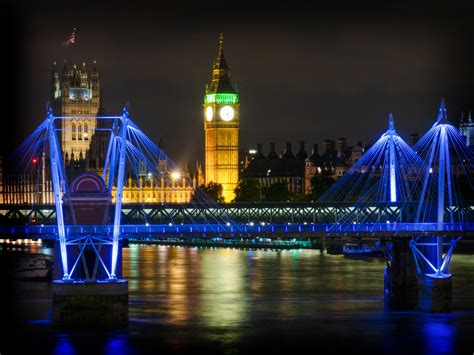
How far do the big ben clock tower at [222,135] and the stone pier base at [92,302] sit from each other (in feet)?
352

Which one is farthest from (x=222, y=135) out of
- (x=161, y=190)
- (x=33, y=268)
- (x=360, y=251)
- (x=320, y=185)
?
(x=33, y=268)

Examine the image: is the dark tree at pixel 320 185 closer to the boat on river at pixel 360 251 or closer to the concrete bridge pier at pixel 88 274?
the boat on river at pixel 360 251

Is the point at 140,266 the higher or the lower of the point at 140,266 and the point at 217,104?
the lower

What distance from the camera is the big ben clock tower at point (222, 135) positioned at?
166 m

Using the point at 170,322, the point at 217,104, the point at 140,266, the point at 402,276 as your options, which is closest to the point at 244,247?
the point at 140,266

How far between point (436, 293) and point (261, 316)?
712 centimetres

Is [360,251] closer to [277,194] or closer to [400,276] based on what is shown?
[277,194]

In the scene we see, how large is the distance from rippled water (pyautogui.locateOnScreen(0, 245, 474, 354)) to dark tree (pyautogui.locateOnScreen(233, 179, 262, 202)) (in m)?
61.3

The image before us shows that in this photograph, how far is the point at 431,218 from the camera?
72.4m

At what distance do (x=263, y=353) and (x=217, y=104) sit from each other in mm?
114841

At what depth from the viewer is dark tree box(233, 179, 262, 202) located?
151250 mm

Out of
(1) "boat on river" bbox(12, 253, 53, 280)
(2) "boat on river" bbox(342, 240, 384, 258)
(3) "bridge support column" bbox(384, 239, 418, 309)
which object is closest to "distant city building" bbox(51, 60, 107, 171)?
(2) "boat on river" bbox(342, 240, 384, 258)

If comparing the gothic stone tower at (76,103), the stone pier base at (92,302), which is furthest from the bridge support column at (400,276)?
the gothic stone tower at (76,103)

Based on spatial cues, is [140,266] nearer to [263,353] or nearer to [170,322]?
[170,322]
